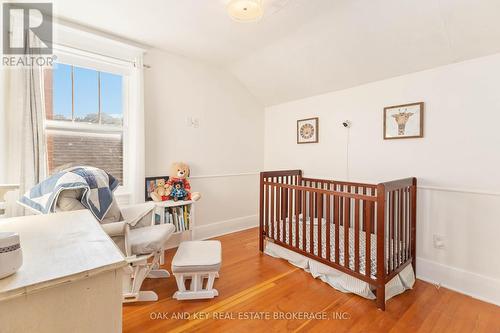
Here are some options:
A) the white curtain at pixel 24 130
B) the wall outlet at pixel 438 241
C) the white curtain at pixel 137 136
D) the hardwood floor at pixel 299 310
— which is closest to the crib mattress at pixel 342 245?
the hardwood floor at pixel 299 310

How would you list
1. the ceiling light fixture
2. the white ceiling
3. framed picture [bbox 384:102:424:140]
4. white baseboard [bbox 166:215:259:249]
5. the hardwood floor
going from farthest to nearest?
white baseboard [bbox 166:215:259:249], framed picture [bbox 384:102:424:140], the white ceiling, the ceiling light fixture, the hardwood floor

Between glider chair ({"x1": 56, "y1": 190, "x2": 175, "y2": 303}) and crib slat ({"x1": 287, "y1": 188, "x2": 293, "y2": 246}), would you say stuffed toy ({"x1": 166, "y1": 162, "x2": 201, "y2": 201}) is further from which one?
crib slat ({"x1": 287, "y1": 188, "x2": 293, "y2": 246})

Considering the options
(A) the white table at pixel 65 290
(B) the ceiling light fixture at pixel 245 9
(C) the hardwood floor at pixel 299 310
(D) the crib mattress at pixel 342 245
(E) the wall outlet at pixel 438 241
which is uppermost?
(B) the ceiling light fixture at pixel 245 9

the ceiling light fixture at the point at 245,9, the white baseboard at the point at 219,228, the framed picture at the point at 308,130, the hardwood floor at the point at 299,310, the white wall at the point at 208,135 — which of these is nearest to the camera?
the hardwood floor at the point at 299,310

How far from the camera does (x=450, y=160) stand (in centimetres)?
205

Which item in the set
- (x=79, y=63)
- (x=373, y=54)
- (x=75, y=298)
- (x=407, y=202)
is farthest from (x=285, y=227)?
(x=79, y=63)

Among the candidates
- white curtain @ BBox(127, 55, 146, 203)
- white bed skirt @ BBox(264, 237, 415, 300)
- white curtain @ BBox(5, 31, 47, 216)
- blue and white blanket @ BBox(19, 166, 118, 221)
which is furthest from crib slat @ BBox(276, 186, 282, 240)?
white curtain @ BBox(5, 31, 47, 216)

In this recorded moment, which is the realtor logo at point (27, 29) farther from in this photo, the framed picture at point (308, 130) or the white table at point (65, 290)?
the framed picture at point (308, 130)

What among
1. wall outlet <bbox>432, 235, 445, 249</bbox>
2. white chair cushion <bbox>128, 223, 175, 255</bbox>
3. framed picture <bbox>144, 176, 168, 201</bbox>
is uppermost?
framed picture <bbox>144, 176, 168, 201</bbox>

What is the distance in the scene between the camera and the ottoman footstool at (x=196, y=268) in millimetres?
1768

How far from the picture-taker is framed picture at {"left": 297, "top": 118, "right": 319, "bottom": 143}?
3107mm

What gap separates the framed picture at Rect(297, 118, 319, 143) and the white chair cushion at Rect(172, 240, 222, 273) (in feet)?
6.08

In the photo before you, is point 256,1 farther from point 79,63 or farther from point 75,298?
point 75,298

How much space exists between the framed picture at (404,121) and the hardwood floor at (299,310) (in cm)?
134
